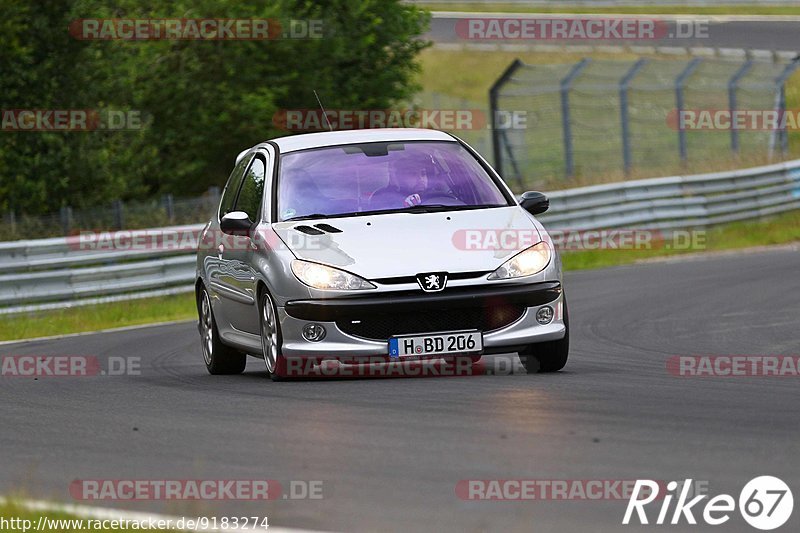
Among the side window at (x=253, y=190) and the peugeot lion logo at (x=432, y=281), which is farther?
the side window at (x=253, y=190)

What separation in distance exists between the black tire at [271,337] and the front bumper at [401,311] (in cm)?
11

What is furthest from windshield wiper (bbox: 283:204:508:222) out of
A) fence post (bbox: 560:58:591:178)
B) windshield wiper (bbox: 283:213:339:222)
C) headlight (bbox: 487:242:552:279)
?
fence post (bbox: 560:58:591:178)

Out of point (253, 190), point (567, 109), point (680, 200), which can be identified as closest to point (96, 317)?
point (253, 190)

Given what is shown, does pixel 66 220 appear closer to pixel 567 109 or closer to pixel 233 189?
pixel 567 109

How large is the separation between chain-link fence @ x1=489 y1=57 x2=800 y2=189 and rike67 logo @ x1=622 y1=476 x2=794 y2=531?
2051 cm

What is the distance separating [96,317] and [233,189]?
7.23 m

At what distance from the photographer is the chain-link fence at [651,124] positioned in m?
27.9

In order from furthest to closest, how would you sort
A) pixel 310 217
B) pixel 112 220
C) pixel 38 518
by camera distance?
pixel 112 220 < pixel 310 217 < pixel 38 518

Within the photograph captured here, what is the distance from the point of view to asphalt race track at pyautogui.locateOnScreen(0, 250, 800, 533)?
605cm

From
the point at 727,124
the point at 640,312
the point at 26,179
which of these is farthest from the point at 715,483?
the point at 727,124

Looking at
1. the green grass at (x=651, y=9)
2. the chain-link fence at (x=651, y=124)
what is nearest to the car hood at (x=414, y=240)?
the chain-link fence at (x=651, y=124)

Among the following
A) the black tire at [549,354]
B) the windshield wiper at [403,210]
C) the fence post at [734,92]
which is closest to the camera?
the black tire at [549,354]

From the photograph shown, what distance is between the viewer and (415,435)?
7594 millimetres

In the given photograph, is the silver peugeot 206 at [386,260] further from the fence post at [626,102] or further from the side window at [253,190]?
the fence post at [626,102]
